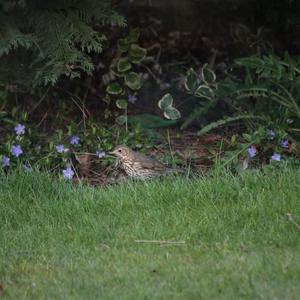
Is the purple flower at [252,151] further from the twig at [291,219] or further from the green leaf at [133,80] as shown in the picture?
the green leaf at [133,80]

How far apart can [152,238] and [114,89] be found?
355cm

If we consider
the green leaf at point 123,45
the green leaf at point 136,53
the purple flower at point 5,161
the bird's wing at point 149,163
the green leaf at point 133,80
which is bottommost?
the purple flower at point 5,161

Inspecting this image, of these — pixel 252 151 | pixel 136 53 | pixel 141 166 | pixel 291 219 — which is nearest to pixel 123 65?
pixel 136 53

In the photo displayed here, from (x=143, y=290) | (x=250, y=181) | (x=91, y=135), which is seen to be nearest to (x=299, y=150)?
(x=250, y=181)

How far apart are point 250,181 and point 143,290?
2144 millimetres

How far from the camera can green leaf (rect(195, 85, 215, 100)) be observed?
364 inches

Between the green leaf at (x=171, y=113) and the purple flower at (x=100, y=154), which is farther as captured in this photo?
the green leaf at (x=171, y=113)

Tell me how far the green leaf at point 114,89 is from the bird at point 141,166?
61.9 inches

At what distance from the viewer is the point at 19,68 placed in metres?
8.61

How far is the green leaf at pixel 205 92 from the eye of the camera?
925cm

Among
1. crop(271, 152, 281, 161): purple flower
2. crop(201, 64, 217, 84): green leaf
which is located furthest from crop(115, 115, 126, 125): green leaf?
crop(271, 152, 281, 161): purple flower

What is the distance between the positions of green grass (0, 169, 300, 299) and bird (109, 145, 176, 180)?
510 millimetres

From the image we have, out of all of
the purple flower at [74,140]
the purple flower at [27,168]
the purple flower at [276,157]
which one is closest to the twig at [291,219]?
the purple flower at [276,157]

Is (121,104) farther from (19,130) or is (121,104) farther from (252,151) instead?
(252,151)
